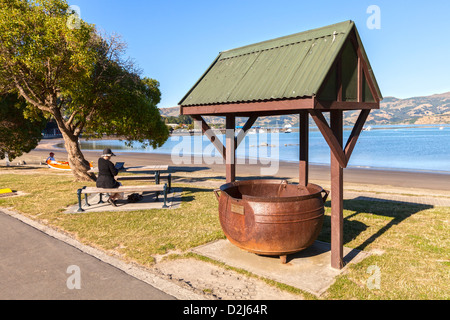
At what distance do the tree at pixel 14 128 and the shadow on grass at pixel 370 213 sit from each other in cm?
1895

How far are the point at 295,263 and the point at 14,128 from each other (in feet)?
72.8

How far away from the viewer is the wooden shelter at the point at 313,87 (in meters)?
5.47

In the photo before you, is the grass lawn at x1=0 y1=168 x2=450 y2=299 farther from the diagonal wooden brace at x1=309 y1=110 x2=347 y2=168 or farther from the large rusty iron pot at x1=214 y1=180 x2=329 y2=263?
the diagonal wooden brace at x1=309 y1=110 x2=347 y2=168

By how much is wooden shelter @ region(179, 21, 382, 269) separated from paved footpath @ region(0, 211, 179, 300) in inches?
137

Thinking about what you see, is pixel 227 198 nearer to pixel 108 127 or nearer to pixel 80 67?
pixel 80 67

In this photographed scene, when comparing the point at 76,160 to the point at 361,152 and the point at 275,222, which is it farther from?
the point at 361,152

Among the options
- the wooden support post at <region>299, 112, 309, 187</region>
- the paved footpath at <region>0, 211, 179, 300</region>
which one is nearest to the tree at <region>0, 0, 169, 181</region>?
the paved footpath at <region>0, 211, 179, 300</region>

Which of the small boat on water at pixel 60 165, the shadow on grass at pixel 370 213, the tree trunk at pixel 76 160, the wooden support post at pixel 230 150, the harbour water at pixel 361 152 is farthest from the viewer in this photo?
the harbour water at pixel 361 152

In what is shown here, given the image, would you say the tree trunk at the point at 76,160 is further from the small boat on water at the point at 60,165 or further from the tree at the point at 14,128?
the small boat on water at the point at 60,165

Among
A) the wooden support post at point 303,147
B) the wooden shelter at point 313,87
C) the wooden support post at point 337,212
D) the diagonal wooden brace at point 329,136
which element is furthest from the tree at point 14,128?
the wooden support post at point 337,212

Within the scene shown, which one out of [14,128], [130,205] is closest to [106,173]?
[130,205]

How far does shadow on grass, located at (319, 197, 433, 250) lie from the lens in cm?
753
